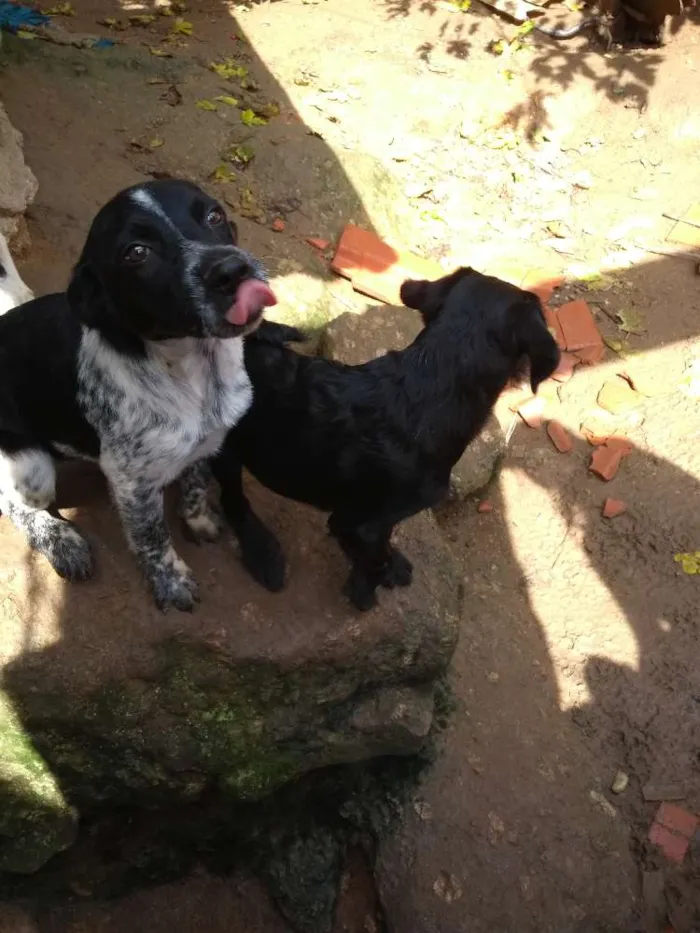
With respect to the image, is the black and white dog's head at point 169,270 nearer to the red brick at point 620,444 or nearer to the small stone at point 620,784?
the small stone at point 620,784

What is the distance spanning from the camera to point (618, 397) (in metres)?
6.27

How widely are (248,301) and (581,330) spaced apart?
185 inches

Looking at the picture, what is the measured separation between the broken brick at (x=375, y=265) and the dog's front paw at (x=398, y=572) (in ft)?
9.51

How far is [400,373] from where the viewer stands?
11.1 feet

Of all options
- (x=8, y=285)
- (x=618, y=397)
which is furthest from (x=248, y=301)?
(x=618, y=397)

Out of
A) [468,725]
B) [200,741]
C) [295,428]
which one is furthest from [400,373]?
[468,725]

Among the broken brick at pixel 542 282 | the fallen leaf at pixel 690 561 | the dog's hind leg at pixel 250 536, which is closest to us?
the dog's hind leg at pixel 250 536

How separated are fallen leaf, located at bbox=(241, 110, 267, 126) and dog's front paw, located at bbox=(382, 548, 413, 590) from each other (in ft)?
16.3

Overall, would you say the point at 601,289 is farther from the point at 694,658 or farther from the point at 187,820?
the point at 187,820

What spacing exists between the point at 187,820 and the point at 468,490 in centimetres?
276

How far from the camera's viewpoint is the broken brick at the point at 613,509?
18.6 ft

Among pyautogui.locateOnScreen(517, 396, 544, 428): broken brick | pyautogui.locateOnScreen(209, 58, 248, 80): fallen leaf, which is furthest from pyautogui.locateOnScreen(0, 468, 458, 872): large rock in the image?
pyautogui.locateOnScreen(209, 58, 248, 80): fallen leaf

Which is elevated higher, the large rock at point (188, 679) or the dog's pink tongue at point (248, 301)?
the dog's pink tongue at point (248, 301)

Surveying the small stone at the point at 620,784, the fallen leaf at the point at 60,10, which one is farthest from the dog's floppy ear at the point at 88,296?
the fallen leaf at the point at 60,10
